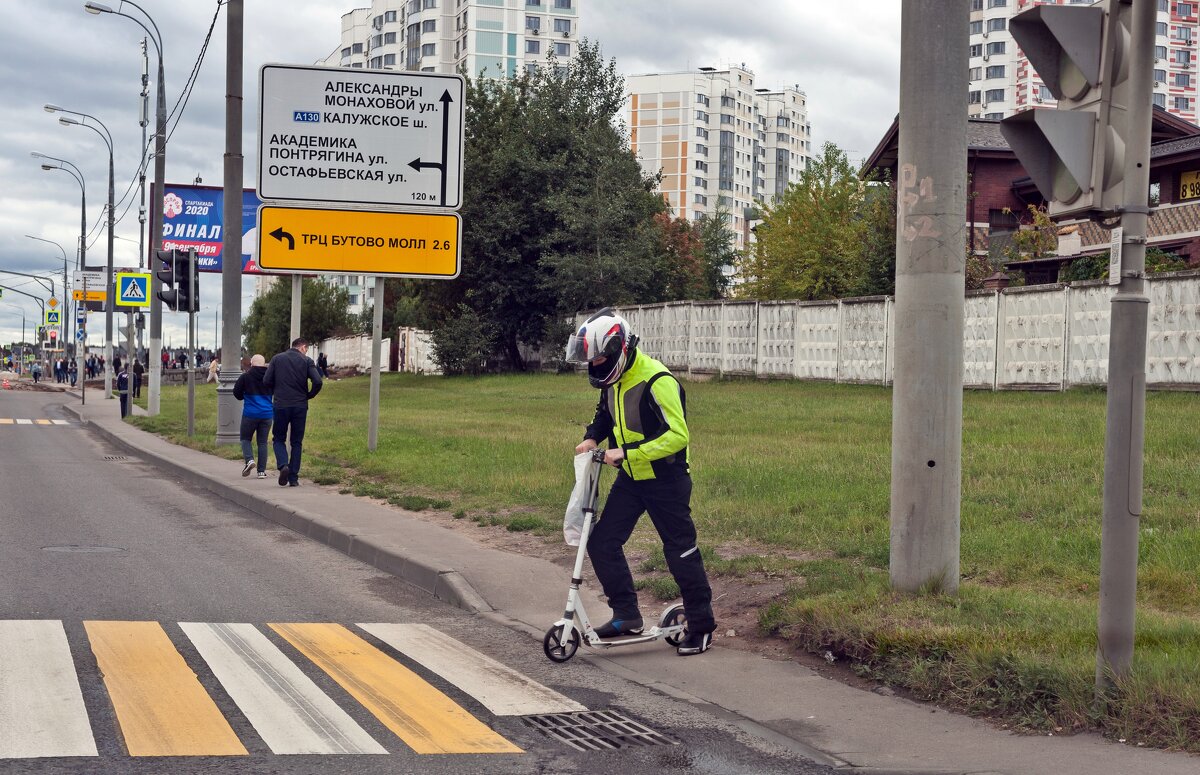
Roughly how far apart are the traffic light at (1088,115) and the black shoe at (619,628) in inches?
127

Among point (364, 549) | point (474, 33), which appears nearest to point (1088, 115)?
point (364, 549)

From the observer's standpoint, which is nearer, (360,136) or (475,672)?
(475,672)

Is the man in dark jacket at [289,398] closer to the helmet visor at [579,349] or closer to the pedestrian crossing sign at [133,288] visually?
the helmet visor at [579,349]

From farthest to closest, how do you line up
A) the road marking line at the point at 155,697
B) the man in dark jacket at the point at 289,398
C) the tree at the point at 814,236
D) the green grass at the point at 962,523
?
1. the tree at the point at 814,236
2. the man in dark jacket at the point at 289,398
3. the green grass at the point at 962,523
4. the road marking line at the point at 155,697

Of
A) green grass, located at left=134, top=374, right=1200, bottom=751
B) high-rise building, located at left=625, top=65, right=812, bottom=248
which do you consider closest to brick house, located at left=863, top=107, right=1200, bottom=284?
green grass, located at left=134, top=374, right=1200, bottom=751

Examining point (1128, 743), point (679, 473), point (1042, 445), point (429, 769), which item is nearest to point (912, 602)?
point (679, 473)

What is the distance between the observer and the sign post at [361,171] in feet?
59.2

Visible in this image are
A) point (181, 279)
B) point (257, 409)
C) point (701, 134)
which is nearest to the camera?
point (257, 409)

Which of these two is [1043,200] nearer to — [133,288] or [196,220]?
[196,220]

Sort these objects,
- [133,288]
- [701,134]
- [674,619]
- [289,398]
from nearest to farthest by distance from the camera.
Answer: [674,619] → [289,398] → [133,288] → [701,134]

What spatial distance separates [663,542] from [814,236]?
52.8 m

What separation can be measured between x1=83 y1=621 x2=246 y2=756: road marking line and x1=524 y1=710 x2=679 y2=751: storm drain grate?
132cm

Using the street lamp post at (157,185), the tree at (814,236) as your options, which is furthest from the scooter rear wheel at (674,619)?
the tree at (814,236)

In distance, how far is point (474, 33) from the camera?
114 m
